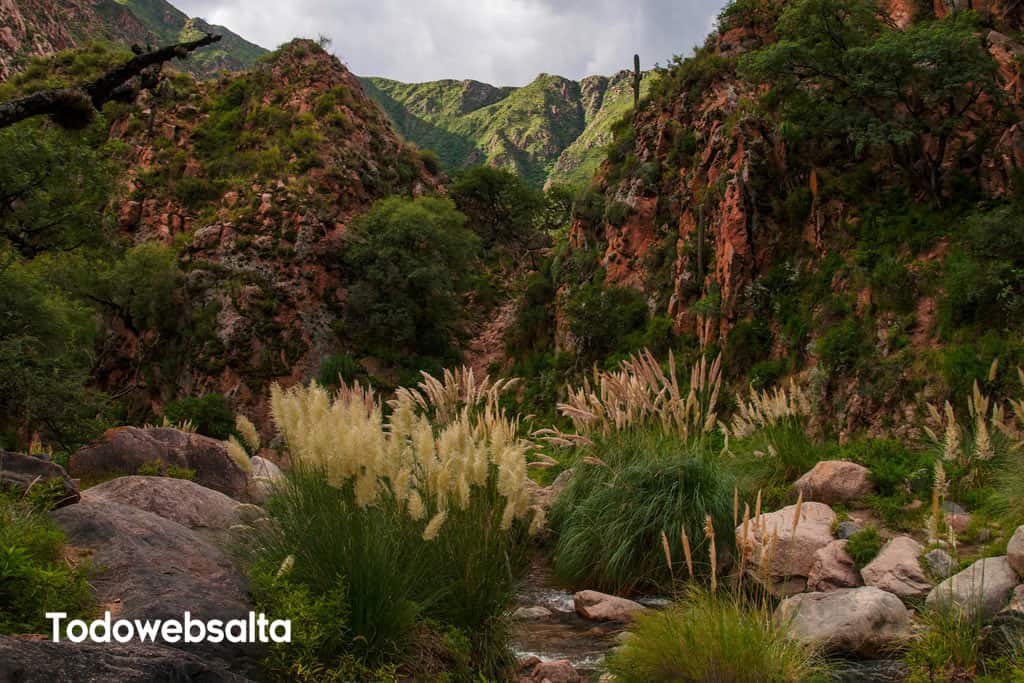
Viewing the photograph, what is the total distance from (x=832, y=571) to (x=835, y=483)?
2.35 meters

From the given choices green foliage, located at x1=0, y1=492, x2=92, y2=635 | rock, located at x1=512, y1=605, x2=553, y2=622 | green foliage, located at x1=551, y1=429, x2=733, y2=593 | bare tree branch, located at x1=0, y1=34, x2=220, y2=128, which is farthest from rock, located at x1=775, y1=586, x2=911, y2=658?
bare tree branch, located at x1=0, y1=34, x2=220, y2=128

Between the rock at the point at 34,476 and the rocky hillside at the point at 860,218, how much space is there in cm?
1350

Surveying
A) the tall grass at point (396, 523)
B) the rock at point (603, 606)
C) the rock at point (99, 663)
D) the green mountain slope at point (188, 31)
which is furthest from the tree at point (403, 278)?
the green mountain slope at point (188, 31)

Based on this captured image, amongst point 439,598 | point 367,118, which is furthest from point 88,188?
point 367,118

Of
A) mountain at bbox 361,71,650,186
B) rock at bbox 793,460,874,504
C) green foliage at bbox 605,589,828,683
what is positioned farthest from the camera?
mountain at bbox 361,71,650,186

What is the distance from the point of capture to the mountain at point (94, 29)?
167ft

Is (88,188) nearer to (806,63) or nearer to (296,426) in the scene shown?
(296,426)

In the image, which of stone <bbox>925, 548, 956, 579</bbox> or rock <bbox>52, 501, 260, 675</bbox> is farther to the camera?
stone <bbox>925, 548, 956, 579</bbox>

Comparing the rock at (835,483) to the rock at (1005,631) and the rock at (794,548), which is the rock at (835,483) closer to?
the rock at (794,548)

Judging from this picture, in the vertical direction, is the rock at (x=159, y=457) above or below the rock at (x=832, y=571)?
above

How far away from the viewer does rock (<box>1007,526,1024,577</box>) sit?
19.8 ft

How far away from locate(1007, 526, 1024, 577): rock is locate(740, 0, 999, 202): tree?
12818 millimetres

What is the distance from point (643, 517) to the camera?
7727 millimetres

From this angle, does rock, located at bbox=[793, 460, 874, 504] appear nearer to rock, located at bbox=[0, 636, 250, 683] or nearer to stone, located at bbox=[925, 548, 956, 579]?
stone, located at bbox=[925, 548, 956, 579]
